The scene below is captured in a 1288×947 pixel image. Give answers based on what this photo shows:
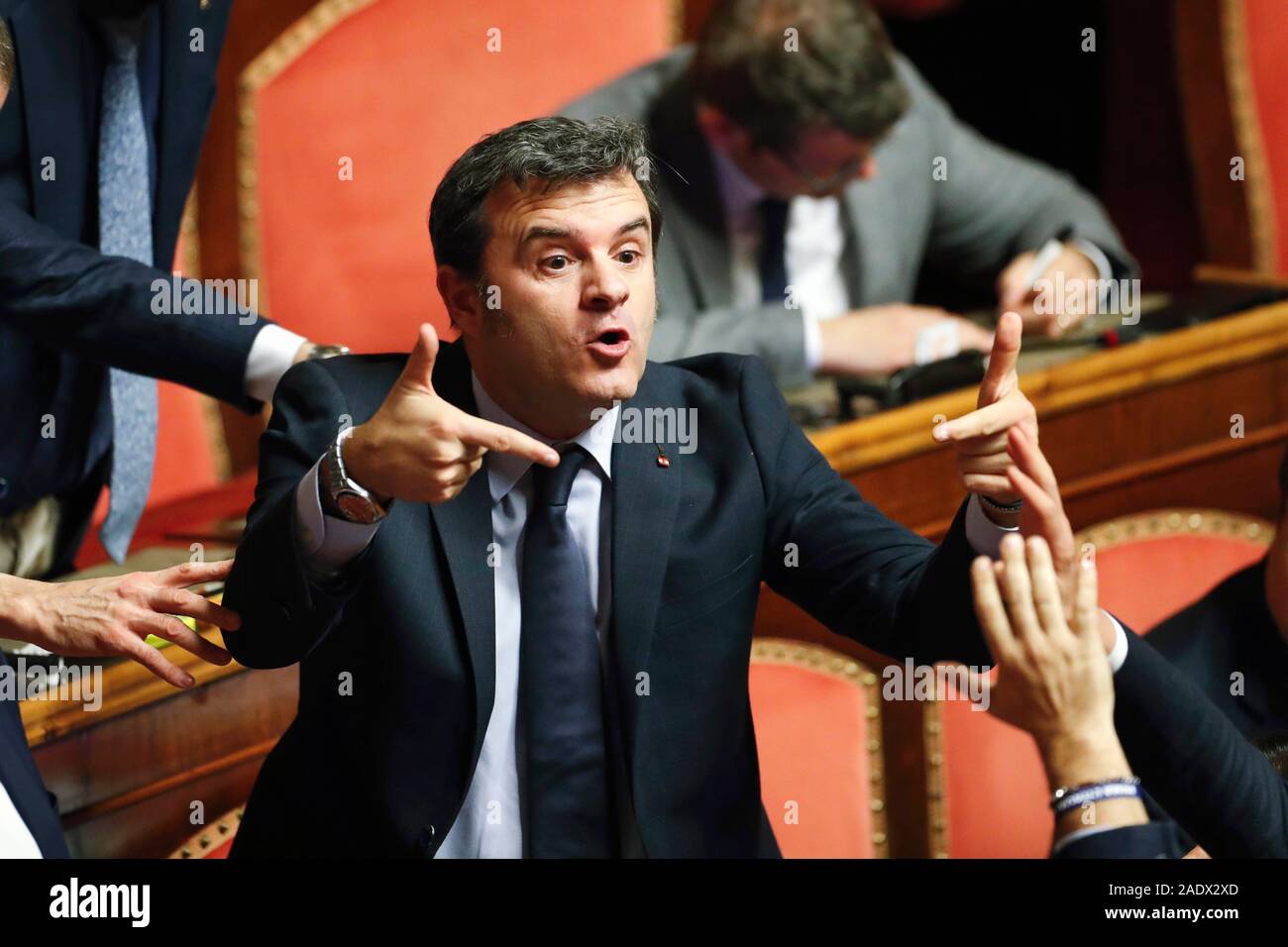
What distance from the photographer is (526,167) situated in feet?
4.96

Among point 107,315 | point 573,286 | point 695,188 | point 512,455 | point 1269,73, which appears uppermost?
point 1269,73

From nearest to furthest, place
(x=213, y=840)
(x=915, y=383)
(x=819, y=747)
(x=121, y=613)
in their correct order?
1. (x=121, y=613)
2. (x=213, y=840)
3. (x=819, y=747)
4. (x=915, y=383)

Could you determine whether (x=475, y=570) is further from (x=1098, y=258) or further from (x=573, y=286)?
(x=1098, y=258)

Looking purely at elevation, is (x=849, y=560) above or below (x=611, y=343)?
below

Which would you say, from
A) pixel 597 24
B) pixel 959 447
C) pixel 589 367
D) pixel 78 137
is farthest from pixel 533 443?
pixel 597 24

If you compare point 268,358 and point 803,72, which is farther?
point 803,72

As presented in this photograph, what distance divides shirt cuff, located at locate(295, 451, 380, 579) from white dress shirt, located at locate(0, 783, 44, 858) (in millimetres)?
381

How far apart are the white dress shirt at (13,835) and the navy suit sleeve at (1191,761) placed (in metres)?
0.91

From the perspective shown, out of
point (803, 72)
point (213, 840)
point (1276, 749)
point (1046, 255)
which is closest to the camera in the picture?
point (1276, 749)

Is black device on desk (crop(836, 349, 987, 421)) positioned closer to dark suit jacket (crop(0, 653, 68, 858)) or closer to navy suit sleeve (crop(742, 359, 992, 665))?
navy suit sleeve (crop(742, 359, 992, 665))

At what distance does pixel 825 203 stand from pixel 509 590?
73.7 inches

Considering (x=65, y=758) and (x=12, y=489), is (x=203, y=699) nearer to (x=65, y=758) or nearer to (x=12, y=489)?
(x=65, y=758)

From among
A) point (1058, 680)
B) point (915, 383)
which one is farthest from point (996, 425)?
point (915, 383)

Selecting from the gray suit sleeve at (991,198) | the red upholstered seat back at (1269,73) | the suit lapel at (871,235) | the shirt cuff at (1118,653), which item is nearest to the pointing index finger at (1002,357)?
the shirt cuff at (1118,653)
